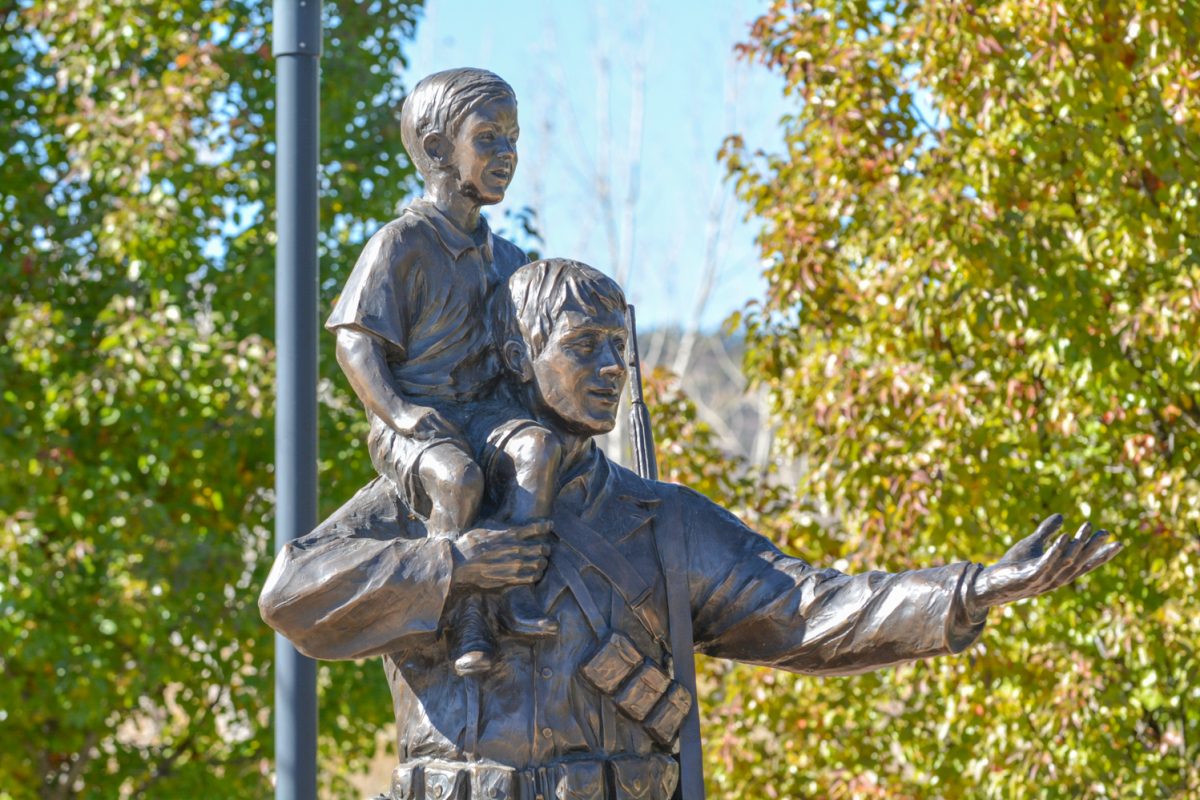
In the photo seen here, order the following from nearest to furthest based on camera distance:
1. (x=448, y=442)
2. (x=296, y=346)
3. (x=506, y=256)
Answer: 1. (x=448, y=442)
2. (x=506, y=256)
3. (x=296, y=346)

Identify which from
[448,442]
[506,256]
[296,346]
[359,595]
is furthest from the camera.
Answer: [296,346]

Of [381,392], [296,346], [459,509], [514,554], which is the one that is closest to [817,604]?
[514,554]

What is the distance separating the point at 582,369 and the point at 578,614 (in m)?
0.48

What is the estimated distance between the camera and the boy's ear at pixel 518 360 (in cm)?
361

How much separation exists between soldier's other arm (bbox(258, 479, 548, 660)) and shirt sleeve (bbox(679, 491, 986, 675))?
469 mm

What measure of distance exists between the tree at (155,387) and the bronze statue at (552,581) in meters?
5.18

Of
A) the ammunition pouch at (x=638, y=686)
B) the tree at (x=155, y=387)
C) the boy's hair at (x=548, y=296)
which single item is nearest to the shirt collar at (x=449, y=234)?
the boy's hair at (x=548, y=296)

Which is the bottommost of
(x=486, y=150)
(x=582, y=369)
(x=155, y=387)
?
(x=582, y=369)

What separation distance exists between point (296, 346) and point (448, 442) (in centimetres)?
167

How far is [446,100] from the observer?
367cm

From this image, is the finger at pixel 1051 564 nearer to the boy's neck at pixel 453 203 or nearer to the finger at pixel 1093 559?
the finger at pixel 1093 559

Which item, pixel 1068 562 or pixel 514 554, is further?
pixel 514 554

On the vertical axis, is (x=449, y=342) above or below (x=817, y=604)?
above

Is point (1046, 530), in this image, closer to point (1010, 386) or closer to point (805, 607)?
point (805, 607)
